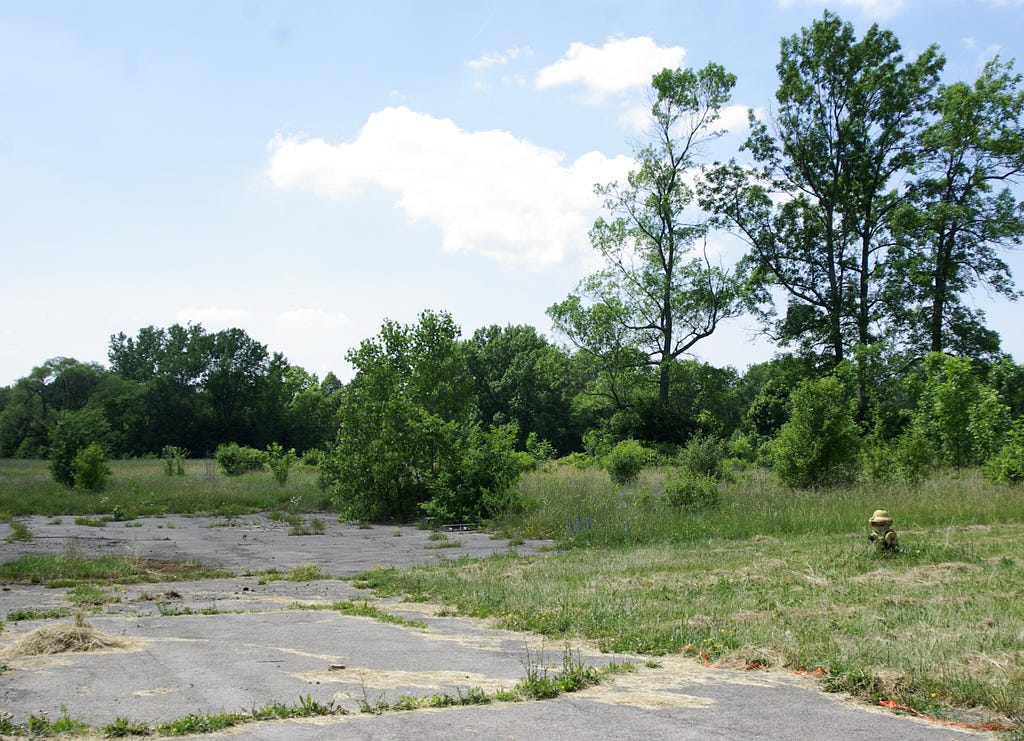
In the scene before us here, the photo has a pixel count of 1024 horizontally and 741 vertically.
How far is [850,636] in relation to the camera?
7.09 m

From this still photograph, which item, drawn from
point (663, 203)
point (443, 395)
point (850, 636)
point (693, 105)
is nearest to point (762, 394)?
point (663, 203)

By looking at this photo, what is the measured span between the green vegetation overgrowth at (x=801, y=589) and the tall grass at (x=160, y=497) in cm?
1276

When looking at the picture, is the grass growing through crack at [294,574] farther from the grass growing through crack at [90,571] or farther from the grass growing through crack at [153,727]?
the grass growing through crack at [153,727]

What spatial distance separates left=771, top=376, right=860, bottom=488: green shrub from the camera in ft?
80.3

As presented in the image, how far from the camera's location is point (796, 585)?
32.8 feet

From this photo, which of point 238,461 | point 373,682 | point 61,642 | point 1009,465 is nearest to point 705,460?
point 1009,465

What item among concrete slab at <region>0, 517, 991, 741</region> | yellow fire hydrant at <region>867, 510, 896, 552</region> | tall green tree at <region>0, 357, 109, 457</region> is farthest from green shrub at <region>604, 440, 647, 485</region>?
tall green tree at <region>0, 357, 109, 457</region>

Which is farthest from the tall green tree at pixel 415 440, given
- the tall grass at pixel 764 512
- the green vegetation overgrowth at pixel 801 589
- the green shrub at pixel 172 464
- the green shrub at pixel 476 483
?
the green shrub at pixel 172 464

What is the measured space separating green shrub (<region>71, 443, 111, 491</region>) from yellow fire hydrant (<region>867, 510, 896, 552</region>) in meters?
29.1

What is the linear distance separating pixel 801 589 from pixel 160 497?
24.9 m

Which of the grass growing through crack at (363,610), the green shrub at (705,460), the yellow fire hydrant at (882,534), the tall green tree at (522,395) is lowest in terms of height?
the grass growing through crack at (363,610)

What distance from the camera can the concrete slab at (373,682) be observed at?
15.6ft

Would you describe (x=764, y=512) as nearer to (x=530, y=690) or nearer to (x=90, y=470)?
(x=530, y=690)

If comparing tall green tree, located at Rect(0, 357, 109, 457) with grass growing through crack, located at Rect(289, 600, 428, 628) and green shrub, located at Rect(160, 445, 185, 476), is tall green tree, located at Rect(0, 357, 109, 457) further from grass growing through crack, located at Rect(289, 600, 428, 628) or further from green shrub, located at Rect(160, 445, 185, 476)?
grass growing through crack, located at Rect(289, 600, 428, 628)
